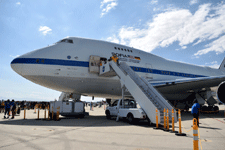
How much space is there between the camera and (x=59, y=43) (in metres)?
12.7

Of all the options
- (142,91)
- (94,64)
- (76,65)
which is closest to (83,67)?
(76,65)

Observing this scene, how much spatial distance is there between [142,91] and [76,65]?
5410 millimetres

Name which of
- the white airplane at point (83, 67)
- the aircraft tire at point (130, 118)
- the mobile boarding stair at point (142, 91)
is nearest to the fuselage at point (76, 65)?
the white airplane at point (83, 67)

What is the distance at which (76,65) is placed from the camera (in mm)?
12203

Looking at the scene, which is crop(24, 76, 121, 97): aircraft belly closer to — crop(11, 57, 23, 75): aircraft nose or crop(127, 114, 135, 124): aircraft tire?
crop(11, 57, 23, 75): aircraft nose

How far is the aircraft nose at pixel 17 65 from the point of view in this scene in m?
11.1

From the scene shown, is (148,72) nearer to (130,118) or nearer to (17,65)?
(130,118)

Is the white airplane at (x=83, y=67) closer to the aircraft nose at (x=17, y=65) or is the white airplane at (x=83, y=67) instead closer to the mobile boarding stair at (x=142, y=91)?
the aircraft nose at (x=17, y=65)

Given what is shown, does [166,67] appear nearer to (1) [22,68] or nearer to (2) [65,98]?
(2) [65,98]

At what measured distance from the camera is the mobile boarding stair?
29.5 ft

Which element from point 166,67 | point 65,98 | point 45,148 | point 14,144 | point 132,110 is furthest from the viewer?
point 166,67

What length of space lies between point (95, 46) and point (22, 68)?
5712mm

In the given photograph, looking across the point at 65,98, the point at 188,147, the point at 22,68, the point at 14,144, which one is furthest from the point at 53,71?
the point at 188,147

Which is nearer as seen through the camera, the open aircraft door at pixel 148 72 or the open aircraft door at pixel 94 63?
the open aircraft door at pixel 94 63
